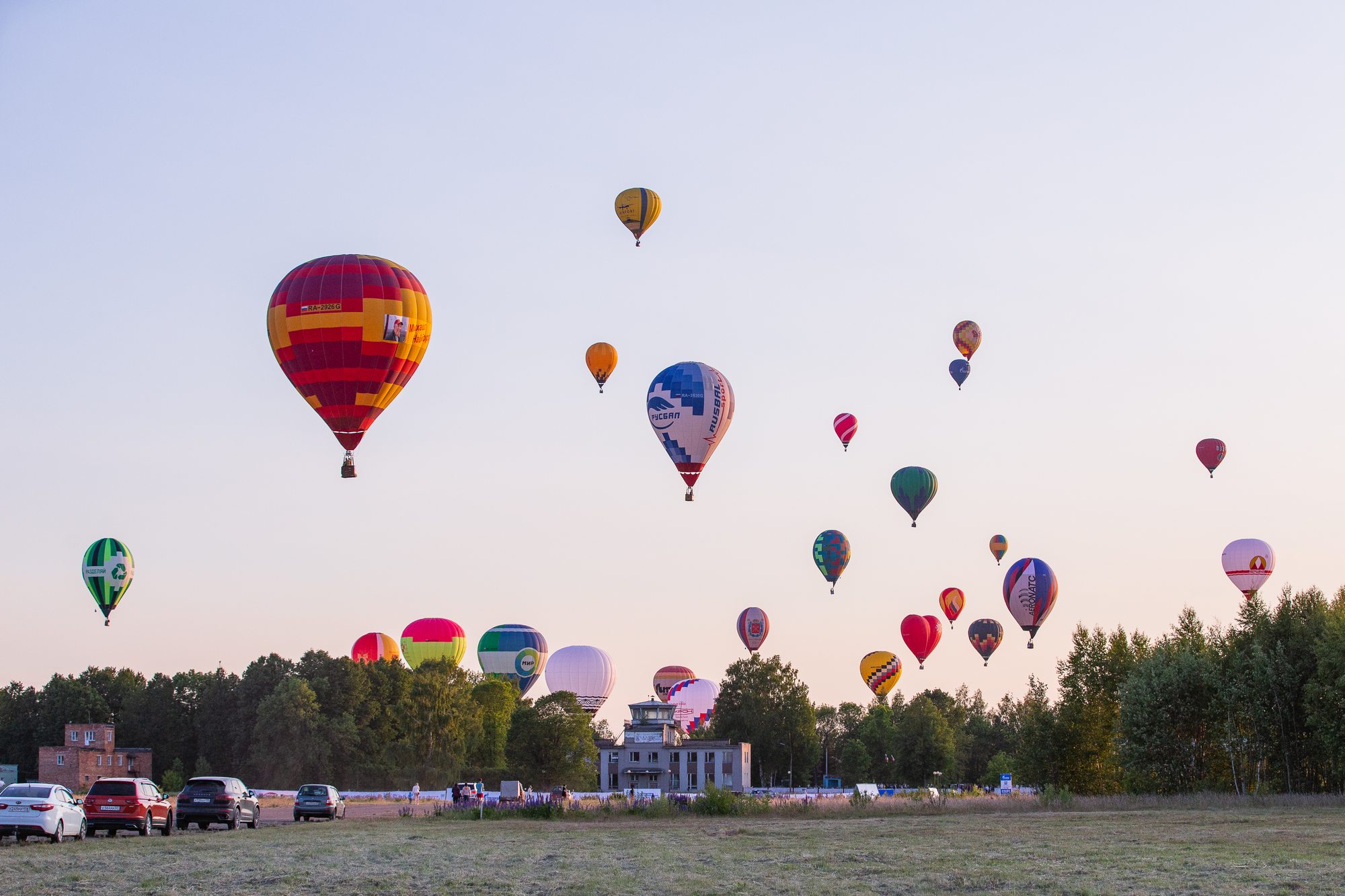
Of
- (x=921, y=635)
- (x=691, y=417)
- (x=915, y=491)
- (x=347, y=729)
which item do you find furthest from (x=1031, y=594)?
(x=347, y=729)

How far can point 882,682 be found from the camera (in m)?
130

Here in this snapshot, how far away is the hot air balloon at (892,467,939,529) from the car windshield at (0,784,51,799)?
196 feet

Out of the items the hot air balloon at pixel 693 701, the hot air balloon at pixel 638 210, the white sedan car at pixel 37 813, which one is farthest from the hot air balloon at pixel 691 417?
the hot air balloon at pixel 693 701

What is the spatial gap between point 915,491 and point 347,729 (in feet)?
170

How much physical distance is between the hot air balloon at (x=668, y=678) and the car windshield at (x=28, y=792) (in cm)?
12896

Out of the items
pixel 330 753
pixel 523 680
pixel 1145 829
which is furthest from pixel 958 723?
pixel 1145 829

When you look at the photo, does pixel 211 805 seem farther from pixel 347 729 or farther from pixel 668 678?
pixel 668 678

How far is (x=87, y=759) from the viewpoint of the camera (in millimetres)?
123188

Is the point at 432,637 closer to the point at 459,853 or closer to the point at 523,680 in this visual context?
the point at 523,680

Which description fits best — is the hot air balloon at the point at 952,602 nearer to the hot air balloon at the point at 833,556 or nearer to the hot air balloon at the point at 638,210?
the hot air balloon at the point at 833,556

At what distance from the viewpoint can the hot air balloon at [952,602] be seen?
114 m

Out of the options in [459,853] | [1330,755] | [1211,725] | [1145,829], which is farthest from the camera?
[1211,725]

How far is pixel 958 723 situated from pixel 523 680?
74394 mm

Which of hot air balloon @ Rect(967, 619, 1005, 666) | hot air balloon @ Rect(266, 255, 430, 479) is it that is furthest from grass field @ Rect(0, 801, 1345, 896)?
hot air balloon @ Rect(967, 619, 1005, 666)
